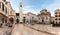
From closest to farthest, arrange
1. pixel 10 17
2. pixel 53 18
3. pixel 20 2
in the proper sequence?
pixel 20 2 < pixel 10 17 < pixel 53 18

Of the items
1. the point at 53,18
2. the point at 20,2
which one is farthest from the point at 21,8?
the point at 53,18

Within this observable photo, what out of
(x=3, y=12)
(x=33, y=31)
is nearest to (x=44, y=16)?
(x=3, y=12)

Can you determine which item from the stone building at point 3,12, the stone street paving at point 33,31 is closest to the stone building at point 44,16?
the stone building at point 3,12

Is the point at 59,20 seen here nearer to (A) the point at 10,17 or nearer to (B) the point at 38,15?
(B) the point at 38,15

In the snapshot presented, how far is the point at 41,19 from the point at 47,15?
191 inches

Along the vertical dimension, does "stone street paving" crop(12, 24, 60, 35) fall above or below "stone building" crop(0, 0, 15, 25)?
below

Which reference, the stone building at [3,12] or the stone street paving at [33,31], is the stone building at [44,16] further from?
the stone street paving at [33,31]

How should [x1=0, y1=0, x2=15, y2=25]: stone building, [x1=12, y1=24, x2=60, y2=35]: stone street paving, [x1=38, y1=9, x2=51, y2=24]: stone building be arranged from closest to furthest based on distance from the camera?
[x1=12, y1=24, x2=60, y2=35]: stone street paving, [x1=0, y1=0, x2=15, y2=25]: stone building, [x1=38, y1=9, x2=51, y2=24]: stone building

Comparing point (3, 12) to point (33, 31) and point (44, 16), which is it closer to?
point (33, 31)

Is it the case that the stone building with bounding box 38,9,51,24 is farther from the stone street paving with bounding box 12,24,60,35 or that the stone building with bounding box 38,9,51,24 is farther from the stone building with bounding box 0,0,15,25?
the stone street paving with bounding box 12,24,60,35

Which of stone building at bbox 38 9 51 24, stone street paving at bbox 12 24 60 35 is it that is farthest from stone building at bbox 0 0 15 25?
stone building at bbox 38 9 51 24

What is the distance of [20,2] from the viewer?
1766 inches

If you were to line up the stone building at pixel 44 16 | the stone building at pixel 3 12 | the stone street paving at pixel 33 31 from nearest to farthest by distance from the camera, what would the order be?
the stone street paving at pixel 33 31
the stone building at pixel 3 12
the stone building at pixel 44 16

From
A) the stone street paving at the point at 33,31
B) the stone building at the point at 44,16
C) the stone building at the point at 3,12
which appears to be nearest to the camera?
the stone street paving at the point at 33,31
